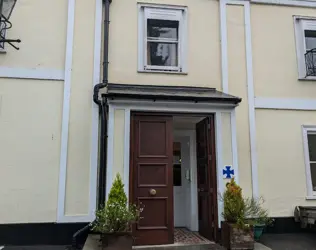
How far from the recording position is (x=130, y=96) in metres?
6.22

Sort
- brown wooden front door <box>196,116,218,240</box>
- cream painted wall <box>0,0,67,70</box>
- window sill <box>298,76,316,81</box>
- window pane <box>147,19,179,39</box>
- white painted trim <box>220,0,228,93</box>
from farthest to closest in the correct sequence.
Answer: window sill <box>298,76,316,81</box> → window pane <box>147,19,179,39</box> → white painted trim <box>220,0,228,93</box> → cream painted wall <box>0,0,67,70</box> → brown wooden front door <box>196,116,218,240</box>

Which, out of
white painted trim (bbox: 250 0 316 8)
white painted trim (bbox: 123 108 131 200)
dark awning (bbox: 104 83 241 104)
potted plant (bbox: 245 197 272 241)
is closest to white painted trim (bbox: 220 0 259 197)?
white painted trim (bbox: 250 0 316 8)

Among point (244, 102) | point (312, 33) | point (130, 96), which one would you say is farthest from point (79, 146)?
point (312, 33)

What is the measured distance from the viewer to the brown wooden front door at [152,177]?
6.29 metres

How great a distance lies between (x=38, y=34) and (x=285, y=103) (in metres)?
5.83

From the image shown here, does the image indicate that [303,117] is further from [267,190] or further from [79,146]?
[79,146]

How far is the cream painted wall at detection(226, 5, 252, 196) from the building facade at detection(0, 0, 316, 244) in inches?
1.0

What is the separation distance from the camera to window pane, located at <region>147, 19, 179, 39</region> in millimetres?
7742

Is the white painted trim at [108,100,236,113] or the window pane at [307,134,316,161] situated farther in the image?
the window pane at [307,134,316,161]

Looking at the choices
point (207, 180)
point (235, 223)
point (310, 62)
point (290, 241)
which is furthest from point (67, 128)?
point (310, 62)

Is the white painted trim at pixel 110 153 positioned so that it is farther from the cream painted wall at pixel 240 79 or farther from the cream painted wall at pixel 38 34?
the cream painted wall at pixel 240 79

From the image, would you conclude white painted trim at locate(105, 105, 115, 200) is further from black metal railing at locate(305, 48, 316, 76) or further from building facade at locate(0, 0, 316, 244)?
black metal railing at locate(305, 48, 316, 76)

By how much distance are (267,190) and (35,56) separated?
5873mm

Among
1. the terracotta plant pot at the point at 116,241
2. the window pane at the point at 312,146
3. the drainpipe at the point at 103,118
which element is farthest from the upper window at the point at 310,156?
the drainpipe at the point at 103,118
